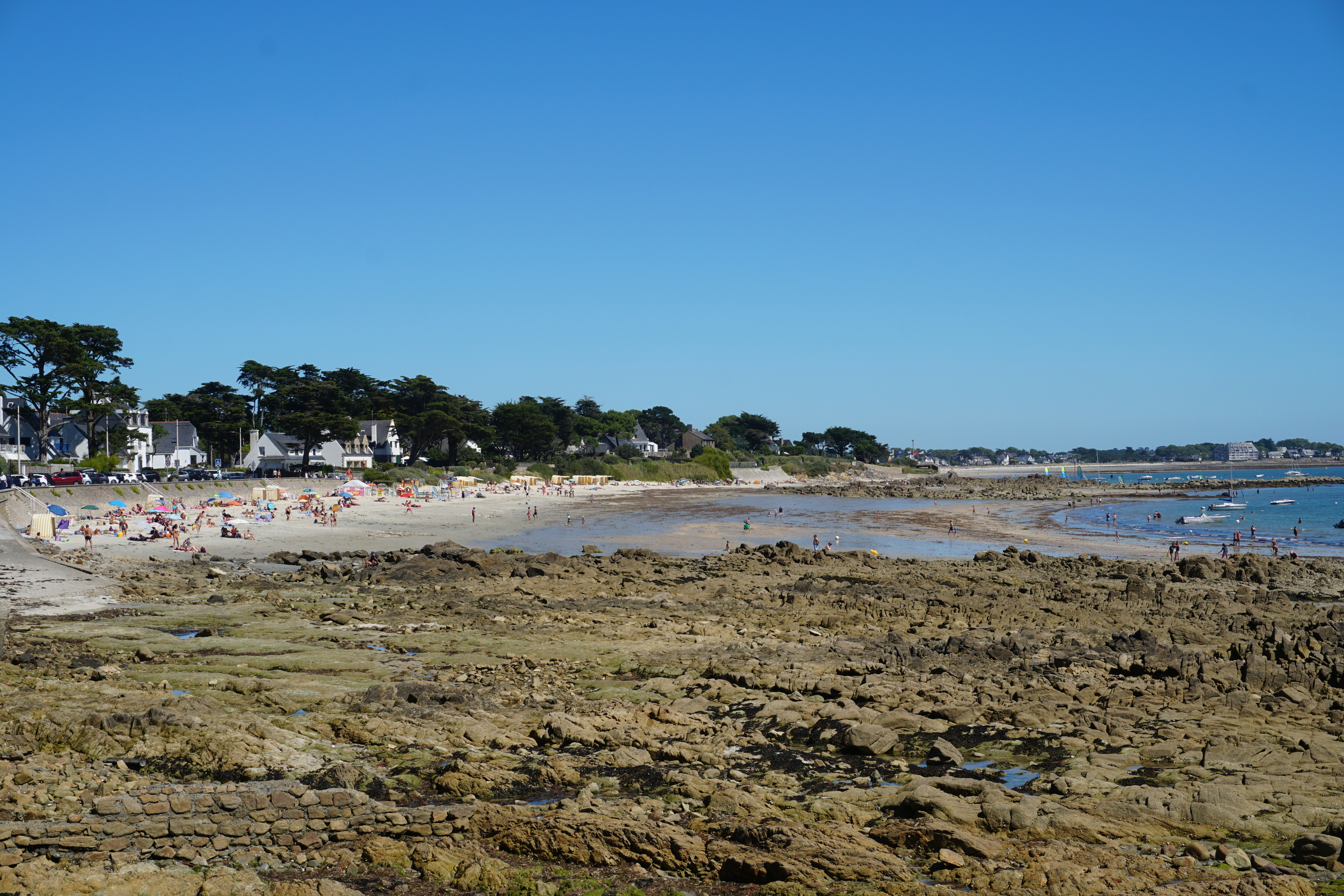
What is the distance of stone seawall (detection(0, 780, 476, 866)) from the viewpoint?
771 cm

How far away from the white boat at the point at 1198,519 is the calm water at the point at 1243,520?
45 centimetres

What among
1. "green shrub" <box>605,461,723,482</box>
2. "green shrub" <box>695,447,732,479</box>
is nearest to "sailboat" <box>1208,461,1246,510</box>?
"green shrub" <box>695,447,732,479</box>

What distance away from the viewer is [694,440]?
16000 cm

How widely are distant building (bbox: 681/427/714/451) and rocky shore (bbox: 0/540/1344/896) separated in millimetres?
136389

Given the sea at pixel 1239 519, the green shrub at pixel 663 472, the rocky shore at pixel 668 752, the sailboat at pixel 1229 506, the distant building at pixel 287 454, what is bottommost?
the sea at pixel 1239 519

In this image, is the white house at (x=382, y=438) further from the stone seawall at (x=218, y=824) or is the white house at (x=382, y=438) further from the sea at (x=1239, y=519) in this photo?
the stone seawall at (x=218, y=824)

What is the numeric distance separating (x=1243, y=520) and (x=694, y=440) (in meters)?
106

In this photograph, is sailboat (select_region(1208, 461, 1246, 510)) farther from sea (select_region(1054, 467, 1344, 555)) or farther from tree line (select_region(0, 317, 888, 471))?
tree line (select_region(0, 317, 888, 471))

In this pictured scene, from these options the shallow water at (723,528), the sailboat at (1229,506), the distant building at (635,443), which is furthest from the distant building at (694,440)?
the sailboat at (1229,506)

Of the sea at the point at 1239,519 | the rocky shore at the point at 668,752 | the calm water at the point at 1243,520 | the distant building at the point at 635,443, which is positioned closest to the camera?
the rocky shore at the point at 668,752

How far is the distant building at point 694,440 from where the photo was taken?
518ft

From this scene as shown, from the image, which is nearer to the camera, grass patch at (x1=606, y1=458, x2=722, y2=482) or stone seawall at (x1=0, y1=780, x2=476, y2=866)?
stone seawall at (x1=0, y1=780, x2=476, y2=866)

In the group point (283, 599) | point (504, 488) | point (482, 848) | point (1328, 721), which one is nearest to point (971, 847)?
point (482, 848)

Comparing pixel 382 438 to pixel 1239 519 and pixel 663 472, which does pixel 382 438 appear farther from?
pixel 1239 519
